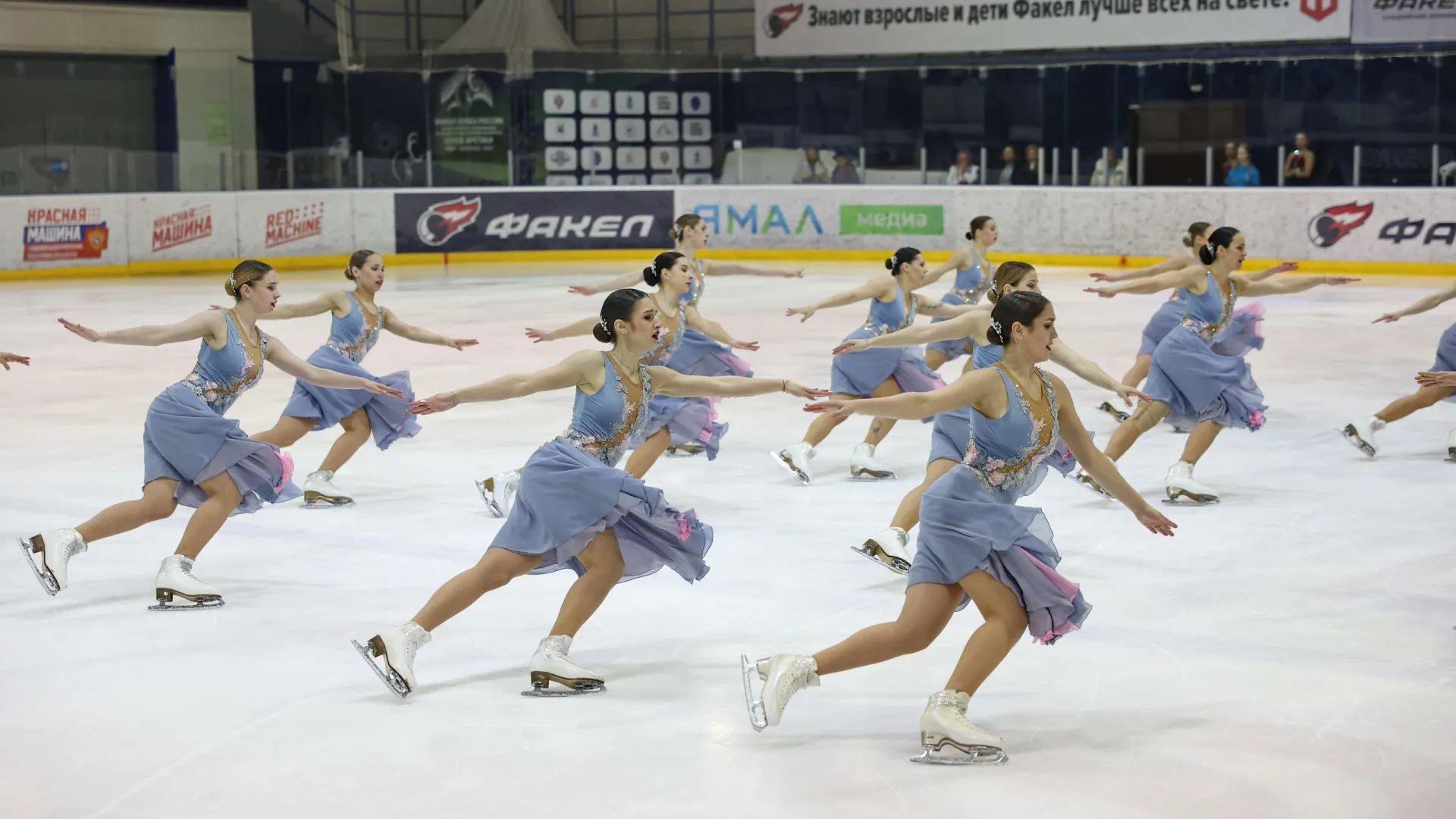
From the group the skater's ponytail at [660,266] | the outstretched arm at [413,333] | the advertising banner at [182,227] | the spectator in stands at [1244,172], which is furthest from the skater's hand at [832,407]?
the advertising banner at [182,227]

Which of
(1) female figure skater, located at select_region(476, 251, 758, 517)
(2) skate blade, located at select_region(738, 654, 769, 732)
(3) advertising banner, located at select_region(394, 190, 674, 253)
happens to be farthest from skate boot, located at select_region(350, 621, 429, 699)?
(3) advertising banner, located at select_region(394, 190, 674, 253)

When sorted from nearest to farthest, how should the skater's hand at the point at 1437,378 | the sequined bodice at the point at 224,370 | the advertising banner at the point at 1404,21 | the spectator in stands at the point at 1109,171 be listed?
1. the skater's hand at the point at 1437,378
2. the sequined bodice at the point at 224,370
3. the advertising banner at the point at 1404,21
4. the spectator in stands at the point at 1109,171

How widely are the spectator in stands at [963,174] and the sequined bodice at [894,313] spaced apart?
15511 mm

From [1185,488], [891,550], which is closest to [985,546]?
[891,550]

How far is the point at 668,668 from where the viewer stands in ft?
18.2

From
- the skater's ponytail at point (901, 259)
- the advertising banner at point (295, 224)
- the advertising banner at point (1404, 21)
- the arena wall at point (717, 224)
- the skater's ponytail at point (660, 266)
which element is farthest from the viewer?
the advertising banner at point (295, 224)

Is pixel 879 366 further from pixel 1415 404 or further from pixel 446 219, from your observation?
pixel 446 219

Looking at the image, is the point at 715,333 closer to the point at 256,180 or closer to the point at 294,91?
the point at 256,180

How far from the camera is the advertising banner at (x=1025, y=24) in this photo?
23.8 metres

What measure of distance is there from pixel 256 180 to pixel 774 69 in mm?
→ 8899

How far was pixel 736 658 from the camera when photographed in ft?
18.6

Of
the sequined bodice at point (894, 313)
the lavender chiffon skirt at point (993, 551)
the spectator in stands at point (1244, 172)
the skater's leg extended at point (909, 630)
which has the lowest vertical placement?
the skater's leg extended at point (909, 630)

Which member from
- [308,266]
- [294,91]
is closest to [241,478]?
[308,266]

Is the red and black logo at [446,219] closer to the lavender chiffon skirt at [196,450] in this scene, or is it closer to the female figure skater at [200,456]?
the female figure skater at [200,456]
